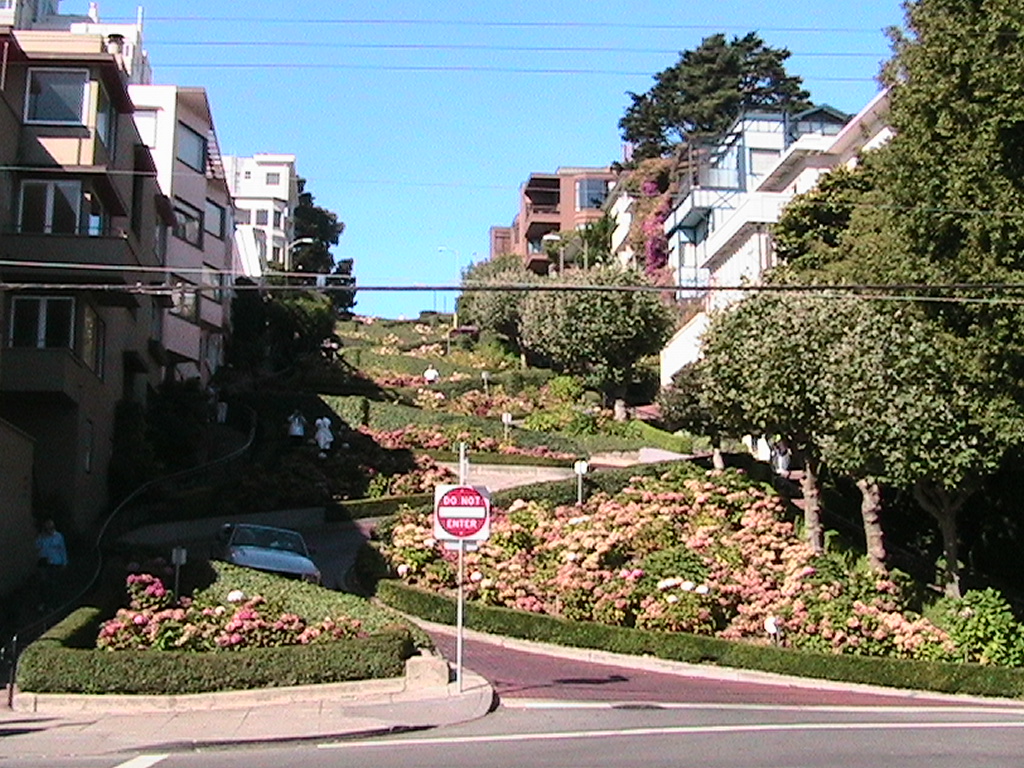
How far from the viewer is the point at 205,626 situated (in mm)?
20328

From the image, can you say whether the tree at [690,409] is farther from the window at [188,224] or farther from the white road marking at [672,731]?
the white road marking at [672,731]

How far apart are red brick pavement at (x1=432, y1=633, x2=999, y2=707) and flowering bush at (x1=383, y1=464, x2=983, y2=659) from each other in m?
1.87

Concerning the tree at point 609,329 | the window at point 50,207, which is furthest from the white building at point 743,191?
the window at point 50,207

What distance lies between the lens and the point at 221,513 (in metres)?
35.1

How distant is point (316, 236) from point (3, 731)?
365 feet

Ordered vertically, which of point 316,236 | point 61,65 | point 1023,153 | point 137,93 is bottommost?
point 1023,153

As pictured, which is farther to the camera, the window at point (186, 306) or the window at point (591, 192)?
the window at point (591, 192)

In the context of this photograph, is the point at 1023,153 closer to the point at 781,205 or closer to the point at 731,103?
the point at 781,205

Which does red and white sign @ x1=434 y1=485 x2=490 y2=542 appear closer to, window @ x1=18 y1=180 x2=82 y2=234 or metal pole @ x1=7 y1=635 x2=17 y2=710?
metal pole @ x1=7 y1=635 x2=17 y2=710

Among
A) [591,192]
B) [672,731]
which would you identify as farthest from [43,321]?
[591,192]

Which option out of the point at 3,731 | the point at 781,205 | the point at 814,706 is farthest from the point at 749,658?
the point at 781,205

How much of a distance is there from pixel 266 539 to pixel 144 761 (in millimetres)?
14385

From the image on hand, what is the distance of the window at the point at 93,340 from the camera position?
3058 cm

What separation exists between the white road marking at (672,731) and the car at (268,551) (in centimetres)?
1149
